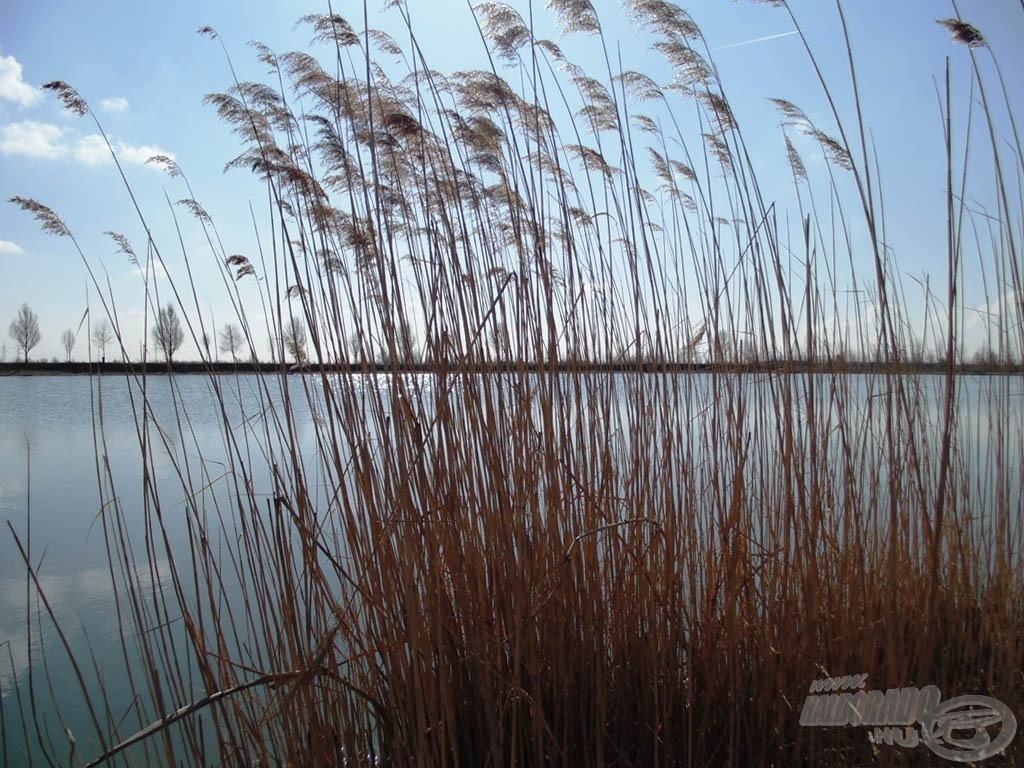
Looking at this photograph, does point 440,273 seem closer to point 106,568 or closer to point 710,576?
point 710,576

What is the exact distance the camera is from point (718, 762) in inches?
47.5

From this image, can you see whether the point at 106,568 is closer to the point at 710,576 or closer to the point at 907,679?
the point at 710,576

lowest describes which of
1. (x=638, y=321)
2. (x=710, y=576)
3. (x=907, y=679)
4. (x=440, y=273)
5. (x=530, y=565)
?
(x=907, y=679)

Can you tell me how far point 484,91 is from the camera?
1334 millimetres

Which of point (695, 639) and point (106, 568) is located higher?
point (695, 639)

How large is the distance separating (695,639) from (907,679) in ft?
1.24

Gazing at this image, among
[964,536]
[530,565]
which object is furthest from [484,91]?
[964,536]

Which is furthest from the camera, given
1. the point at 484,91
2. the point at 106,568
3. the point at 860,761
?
the point at 106,568

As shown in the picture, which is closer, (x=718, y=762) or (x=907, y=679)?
(x=907, y=679)

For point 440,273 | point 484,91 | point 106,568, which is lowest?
point 106,568

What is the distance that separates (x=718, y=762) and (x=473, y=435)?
0.84 m

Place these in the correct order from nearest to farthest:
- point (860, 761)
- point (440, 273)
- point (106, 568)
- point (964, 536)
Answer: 1. point (860, 761)
2. point (440, 273)
3. point (964, 536)
4. point (106, 568)

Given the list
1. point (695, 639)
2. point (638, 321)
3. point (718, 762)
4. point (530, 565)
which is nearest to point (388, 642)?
point (530, 565)

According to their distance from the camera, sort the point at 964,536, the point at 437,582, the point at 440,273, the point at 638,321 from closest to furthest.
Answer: the point at 437,582, the point at 440,273, the point at 638,321, the point at 964,536
